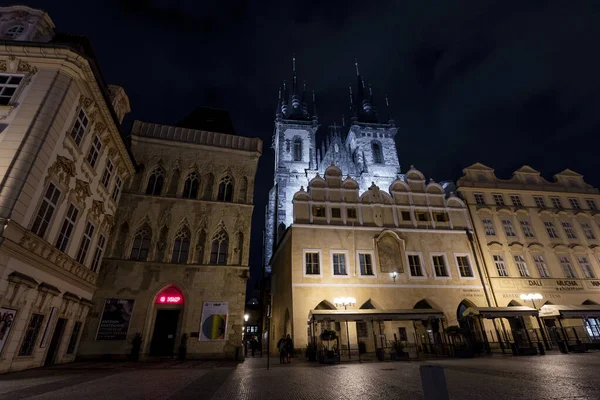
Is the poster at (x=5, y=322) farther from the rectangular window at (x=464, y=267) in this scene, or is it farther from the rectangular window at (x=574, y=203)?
the rectangular window at (x=574, y=203)

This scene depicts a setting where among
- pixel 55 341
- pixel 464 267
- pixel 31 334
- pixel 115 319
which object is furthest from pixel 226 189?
pixel 464 267

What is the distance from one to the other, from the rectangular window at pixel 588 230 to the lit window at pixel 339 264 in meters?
24.7

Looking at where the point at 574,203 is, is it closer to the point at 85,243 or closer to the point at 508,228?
the point at 508,228

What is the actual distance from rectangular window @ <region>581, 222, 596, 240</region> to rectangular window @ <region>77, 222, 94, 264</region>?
4144 cm

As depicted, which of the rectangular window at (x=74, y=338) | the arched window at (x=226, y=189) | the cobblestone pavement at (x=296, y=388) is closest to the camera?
the cobblestone pavement at (x=296, y=388)

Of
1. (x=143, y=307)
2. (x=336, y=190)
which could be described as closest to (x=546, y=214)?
(x=336, y=190)

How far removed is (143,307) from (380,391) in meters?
16.9

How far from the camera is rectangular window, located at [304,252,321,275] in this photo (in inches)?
A: 923

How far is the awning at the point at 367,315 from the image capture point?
18383 millimetres

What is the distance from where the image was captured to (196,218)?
73.0 ft

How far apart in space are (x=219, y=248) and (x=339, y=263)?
933 centimetres

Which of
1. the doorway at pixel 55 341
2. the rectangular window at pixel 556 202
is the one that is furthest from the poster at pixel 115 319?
the rectangular window at pixel 556 202

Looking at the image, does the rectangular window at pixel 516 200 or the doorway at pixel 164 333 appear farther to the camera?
the rectangular window at pixel 516 200

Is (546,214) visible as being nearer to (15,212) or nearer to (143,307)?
(143,307)
